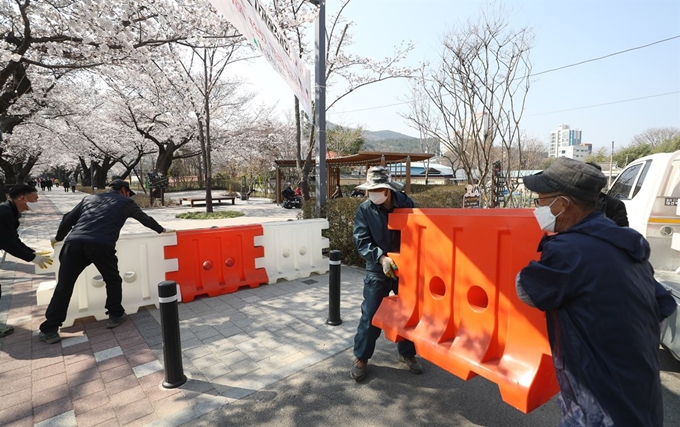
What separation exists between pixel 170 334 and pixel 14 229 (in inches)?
108

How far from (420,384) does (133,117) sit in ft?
71.8

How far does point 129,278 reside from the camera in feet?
14.9

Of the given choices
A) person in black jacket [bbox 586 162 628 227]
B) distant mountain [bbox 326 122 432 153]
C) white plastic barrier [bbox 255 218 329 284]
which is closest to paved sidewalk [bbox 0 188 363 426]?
white plastic barrier [bbox 255 218 329 284]

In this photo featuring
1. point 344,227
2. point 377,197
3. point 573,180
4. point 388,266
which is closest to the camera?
point 573,180

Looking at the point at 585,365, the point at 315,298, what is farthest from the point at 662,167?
the point at 315,298

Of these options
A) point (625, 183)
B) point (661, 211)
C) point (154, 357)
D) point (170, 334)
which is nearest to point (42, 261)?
point (154, 357)

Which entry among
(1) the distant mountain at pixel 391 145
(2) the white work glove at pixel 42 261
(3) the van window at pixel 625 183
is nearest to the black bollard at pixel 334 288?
(2) the white work glove at pixel 42 261

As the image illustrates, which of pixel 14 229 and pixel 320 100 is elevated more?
pixel 320 100

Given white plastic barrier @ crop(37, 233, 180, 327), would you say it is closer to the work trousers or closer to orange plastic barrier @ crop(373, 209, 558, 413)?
the work trousers

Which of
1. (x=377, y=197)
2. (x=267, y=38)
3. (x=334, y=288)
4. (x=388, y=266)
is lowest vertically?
(x=334, y=288)

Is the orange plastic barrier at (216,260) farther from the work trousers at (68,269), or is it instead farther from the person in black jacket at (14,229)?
the person in black jacket at (14,229)

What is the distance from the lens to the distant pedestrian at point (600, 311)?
4.38 ft

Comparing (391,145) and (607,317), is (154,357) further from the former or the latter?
(391,145)

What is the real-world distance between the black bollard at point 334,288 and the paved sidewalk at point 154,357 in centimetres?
13
